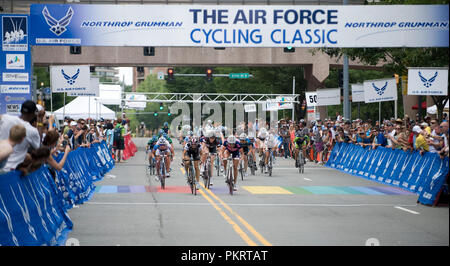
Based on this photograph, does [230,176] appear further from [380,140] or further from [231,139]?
[380,140]

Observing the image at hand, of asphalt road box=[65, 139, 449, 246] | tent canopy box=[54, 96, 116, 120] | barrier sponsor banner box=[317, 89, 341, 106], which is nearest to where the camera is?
asphalt road box=[65, 139, 449, 246]

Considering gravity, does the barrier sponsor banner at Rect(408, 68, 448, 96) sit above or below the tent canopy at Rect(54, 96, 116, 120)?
above

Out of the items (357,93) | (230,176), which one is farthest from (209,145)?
(357,93)

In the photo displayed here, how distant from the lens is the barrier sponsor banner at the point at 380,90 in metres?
28.7

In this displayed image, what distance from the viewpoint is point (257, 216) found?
14406 millimetres

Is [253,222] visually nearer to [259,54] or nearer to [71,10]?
[71,10]

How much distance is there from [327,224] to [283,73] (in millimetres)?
54782

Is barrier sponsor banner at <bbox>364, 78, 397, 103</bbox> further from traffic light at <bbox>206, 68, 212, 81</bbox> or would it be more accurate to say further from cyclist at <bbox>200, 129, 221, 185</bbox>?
traffic light at <bbox>206, 68, 212, 81</bbox>

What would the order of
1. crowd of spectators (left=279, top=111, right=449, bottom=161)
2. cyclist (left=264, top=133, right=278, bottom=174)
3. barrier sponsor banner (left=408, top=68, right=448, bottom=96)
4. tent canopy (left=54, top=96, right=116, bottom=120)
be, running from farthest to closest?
tent canopy (left=54, top=96, right=116, bottom=120) < cyclist (left=264, top=133, right=278, bottom=174) < barrier sponsor banner (left=408, top=68, right=448, bottom=96) < crowd of spectators (left=279, top=111, right=449, bottom=161)

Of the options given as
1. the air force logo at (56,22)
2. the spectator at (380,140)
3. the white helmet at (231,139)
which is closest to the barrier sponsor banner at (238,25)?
the air force logo at (56,22)

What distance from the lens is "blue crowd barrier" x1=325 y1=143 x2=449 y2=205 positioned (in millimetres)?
17002

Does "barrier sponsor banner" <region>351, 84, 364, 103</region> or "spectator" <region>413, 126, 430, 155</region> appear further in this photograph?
"barrier sponsor banner" <region>351, 84, 364, 103</region>

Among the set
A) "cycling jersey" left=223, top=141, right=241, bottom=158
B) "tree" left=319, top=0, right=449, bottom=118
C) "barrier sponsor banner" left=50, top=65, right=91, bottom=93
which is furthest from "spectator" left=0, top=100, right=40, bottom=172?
"tree" left=319, top=0, right=449, bottom=118

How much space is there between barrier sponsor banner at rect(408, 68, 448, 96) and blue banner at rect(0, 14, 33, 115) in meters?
12.0
